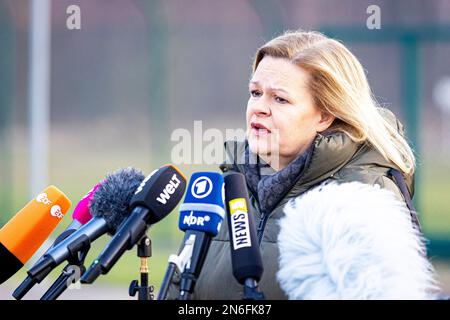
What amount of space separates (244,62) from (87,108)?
5.78 feet

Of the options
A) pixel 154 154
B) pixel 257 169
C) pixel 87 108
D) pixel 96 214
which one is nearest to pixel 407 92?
pixel 154 154

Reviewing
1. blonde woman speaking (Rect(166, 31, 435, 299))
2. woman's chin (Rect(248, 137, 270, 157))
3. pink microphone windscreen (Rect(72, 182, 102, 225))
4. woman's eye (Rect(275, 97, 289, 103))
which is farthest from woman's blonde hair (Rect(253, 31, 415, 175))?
pink microphone windscreen (Rect(72, 182, 102, 225))

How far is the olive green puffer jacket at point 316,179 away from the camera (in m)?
2.58

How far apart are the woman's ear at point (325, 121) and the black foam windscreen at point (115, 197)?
718 millimetres

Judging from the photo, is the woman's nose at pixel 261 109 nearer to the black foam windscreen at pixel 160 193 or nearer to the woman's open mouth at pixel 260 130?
the woman's open mouth at pixel 260 130

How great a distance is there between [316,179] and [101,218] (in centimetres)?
74

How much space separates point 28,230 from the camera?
2486 mm

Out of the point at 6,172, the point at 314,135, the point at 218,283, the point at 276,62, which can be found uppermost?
the point at 276,62

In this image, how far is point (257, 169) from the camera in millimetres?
2900

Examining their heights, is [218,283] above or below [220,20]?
below

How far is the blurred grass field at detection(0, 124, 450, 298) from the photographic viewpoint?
7.83 meters

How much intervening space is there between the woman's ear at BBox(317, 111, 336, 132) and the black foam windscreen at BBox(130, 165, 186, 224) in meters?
0.71

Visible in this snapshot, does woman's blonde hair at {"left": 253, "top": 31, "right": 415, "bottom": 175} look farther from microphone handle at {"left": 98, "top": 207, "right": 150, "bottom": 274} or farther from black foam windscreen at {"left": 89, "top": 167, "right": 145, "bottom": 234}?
microphone handle at {"left": 98, "top": 207, "right": 150, "bottom": 274}

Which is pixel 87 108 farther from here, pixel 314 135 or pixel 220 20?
pixel 314 135
